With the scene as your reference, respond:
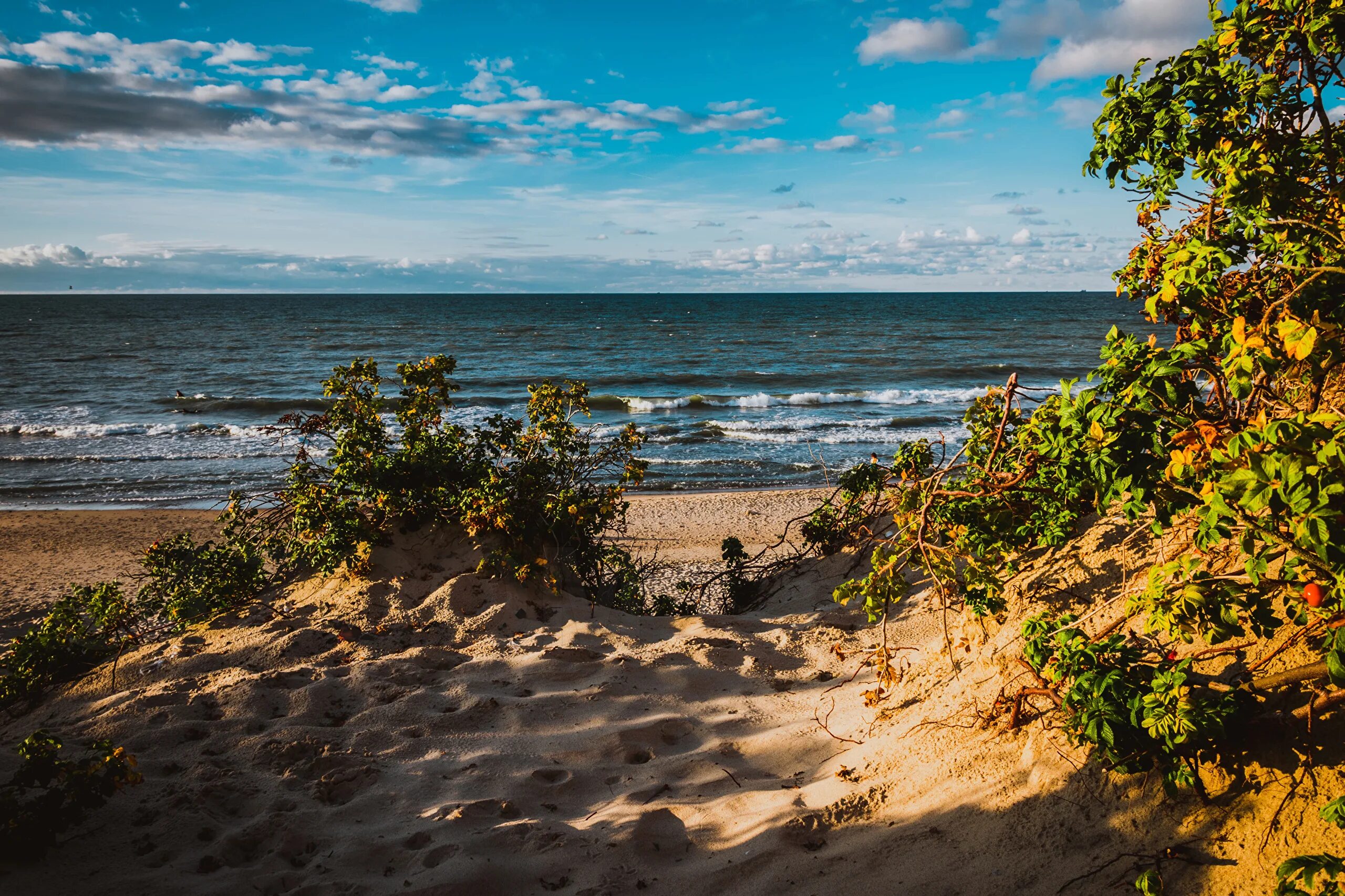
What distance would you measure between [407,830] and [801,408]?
71.1 ft

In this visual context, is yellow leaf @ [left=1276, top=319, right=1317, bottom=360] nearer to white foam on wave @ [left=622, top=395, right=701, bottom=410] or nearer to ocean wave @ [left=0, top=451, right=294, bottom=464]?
ocean wave @ [left=0, top=451, right=294, bottom=464]

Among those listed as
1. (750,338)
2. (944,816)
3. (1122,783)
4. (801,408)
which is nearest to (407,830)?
(944,816)

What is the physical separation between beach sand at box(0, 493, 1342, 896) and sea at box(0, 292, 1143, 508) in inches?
215

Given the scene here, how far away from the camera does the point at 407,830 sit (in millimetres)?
3252

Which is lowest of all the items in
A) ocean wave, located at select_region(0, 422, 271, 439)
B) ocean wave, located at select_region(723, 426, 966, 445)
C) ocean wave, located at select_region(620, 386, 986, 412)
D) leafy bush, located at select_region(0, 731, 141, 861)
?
ocean wave, located at select_region(0, 422, 271, 439)

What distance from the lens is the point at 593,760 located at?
3855 mm

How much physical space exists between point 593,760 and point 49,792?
2.28 metres

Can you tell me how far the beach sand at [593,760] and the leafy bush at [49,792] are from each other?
0.11m

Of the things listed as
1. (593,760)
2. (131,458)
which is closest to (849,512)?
(593,760)

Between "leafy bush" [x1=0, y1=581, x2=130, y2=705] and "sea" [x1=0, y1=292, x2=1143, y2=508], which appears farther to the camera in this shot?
"sea" [x1=0, y1=292, x2=1143, y2=508]

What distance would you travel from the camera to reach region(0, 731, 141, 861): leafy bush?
2.88 metres

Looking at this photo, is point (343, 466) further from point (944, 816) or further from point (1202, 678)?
point (1202, 678)

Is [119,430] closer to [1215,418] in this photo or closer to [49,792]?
[49,792]

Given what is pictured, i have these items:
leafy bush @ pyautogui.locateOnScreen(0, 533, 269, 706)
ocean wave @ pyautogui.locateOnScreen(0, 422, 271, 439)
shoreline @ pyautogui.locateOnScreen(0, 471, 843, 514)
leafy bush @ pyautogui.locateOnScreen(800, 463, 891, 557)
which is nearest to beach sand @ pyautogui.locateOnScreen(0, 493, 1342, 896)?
leafy bush @ pyautogui.locateOnScreen(0, 533, 269, 706)
